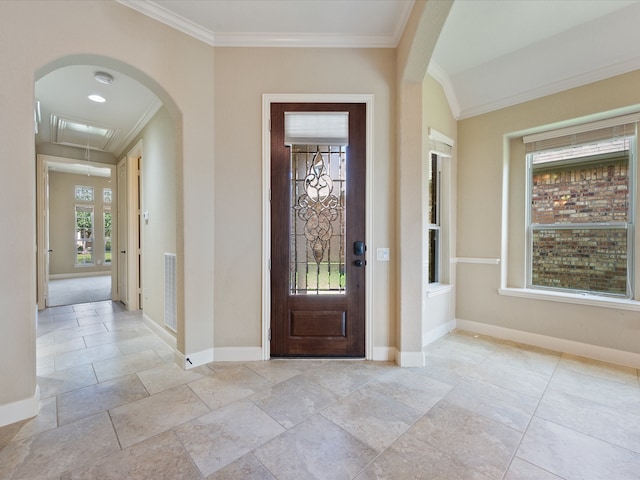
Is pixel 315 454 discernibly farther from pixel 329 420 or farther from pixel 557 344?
pixel 557 344

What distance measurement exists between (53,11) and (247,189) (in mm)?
1713

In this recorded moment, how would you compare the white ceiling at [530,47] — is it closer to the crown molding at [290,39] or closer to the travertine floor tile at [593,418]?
the crown molding at [290,39]

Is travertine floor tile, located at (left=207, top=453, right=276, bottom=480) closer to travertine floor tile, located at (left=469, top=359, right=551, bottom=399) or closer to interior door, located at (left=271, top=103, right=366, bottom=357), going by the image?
interior door, located at (left=271, top=103, right=366, bottom=357)

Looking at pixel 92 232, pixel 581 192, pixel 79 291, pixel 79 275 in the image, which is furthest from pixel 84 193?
pixel 581 192

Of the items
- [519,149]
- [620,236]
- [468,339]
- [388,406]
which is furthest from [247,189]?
[620,236]

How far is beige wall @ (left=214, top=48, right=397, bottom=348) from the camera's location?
255cm

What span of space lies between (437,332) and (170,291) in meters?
3.09

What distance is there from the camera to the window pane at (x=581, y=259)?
2.69 m

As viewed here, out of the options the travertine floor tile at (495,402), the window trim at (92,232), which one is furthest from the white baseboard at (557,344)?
the window trim at (92,232)

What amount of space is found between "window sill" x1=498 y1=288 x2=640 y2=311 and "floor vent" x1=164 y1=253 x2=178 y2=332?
3.71 metres

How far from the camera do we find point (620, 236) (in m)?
2.68

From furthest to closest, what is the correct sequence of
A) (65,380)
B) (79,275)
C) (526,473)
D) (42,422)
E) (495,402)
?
(79,275) < (65,380) < (495,402) < (42,422) < (526,473)

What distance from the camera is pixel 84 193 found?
27.2 ft

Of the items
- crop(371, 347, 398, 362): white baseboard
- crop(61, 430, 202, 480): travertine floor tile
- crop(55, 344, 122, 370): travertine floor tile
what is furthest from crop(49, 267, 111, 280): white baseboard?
crop(371, 347, 398, 362): white baseboard
